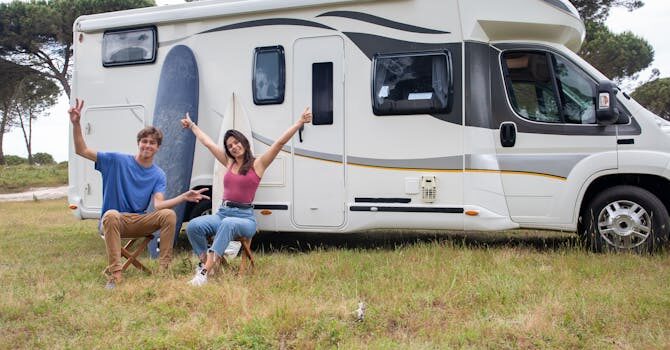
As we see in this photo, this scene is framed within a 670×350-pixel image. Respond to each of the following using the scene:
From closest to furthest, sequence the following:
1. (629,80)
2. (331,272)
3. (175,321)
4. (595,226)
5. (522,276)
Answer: (175,321) → (522,276) → (331,272) → (595,226) → (629,80)

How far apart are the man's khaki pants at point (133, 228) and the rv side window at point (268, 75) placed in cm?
183

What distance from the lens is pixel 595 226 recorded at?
18.8 feet

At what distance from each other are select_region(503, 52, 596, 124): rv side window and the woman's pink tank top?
2.62 m

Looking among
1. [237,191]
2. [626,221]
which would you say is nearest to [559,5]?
[626,221]

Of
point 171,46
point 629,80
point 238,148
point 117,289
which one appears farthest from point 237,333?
point 629,80

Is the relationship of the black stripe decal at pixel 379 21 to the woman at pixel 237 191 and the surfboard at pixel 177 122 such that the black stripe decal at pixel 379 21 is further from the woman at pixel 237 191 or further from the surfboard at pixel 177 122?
the surfboard at pixel 177 122

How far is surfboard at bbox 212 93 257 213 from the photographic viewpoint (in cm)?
634

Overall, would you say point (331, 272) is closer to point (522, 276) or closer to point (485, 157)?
point (522, 276)

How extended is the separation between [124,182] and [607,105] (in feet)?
14.4

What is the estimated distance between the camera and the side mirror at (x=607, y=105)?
561 cm

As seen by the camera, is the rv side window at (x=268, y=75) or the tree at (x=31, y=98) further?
the tree at (x=31, y=98)

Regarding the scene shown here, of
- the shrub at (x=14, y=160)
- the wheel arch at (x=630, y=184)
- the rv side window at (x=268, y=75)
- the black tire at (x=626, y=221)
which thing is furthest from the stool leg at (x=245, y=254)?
the shrub at (x=14, y=160)

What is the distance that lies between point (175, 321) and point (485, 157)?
10.8ft

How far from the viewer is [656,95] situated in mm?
25719
